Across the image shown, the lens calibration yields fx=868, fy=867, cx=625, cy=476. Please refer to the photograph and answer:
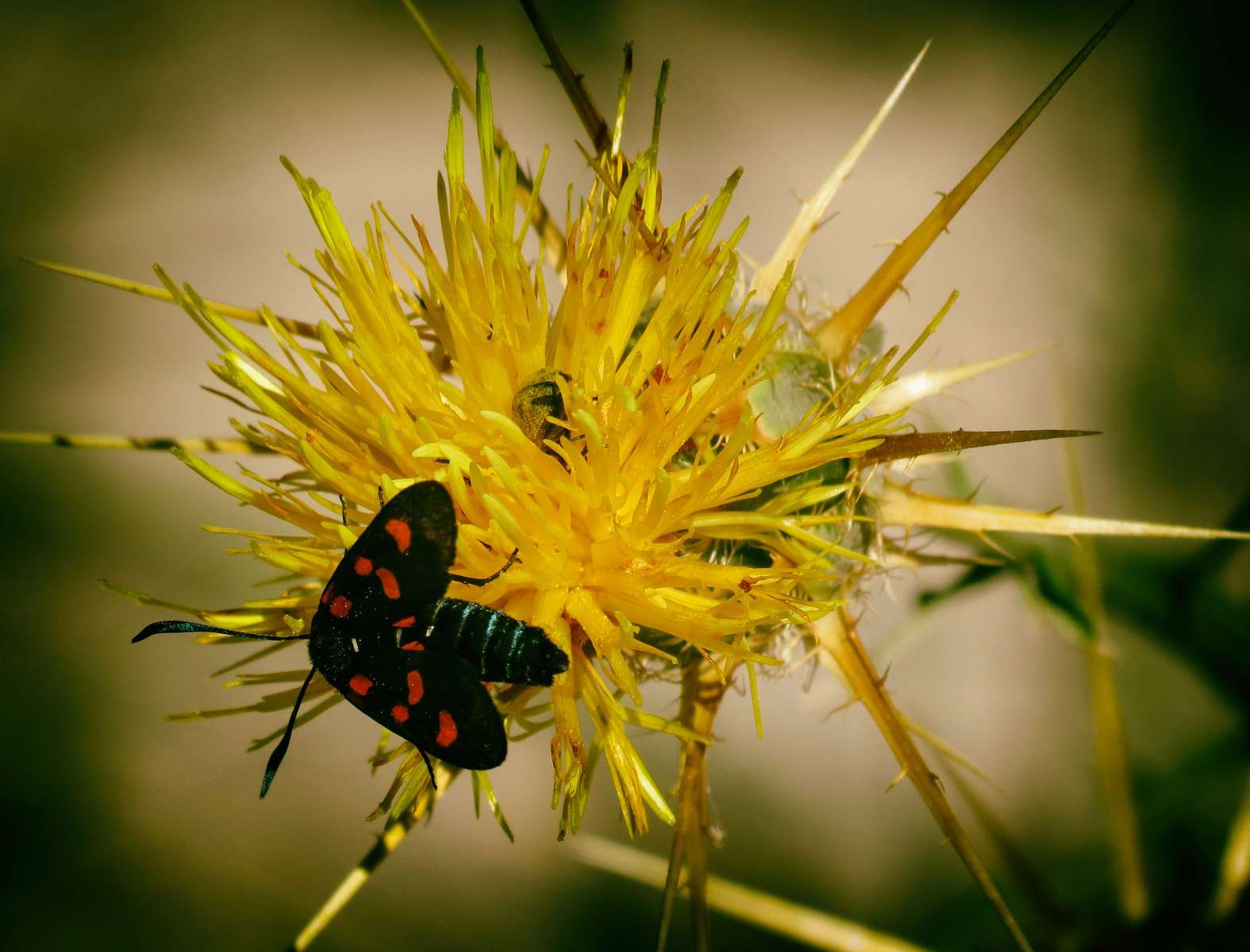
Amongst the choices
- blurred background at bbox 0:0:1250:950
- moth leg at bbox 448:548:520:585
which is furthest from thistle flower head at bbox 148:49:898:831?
blurred background at bbox 0:0:1250:950

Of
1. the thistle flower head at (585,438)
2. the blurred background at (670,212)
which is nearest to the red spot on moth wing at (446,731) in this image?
the thistle flower head at (585,438)

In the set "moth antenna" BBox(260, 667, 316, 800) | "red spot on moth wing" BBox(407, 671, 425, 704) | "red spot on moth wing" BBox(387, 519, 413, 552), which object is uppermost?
"red spot on moth wing" BBox(387, 519, 413, 552)

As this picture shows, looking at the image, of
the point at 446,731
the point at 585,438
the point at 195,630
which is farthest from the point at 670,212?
the point at 446,731

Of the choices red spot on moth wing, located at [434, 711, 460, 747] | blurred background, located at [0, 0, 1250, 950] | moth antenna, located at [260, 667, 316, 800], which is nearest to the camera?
red spot on moth wing, located at [434, 711, 460, 747]

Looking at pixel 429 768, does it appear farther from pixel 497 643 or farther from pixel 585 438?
pixel 585 438

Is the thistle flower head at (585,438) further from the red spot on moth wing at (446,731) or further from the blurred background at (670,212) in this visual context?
the blurred background at (670,212)

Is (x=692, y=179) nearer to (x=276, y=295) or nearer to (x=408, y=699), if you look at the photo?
(x=276, y=295)

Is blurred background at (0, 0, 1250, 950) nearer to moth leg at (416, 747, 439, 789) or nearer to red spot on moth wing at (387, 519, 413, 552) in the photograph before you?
moth leg at (416, 747, 439, 789)
